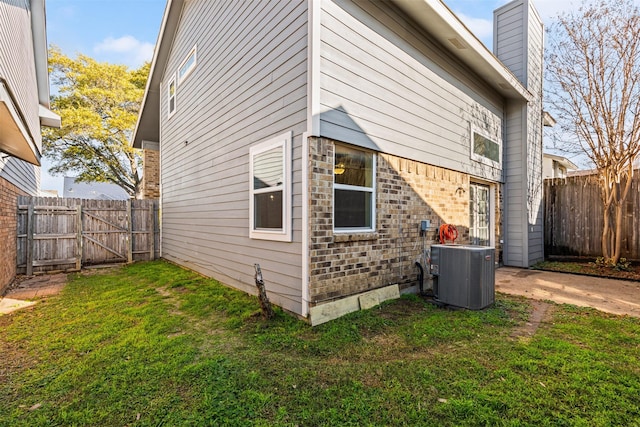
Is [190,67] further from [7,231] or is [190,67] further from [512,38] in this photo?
[512,38]

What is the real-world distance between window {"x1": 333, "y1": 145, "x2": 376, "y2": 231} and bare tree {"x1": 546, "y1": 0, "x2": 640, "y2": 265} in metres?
6.88

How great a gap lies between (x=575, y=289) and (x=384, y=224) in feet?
13.2

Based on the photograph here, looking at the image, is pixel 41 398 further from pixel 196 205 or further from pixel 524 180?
pixel 524 180

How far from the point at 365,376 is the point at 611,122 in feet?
29.2

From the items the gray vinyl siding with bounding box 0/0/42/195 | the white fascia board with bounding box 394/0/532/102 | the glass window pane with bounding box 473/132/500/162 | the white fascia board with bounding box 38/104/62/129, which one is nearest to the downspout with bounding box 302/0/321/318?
the white fascia board with bounding box 394/0/532/102

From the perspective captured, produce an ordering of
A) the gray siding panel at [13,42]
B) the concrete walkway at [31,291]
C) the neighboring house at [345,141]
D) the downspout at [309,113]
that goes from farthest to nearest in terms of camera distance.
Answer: the concrete walkway at [31,291] → the gray siding panel at [13,42] → the neighboring house at [345,141] → the downspout at [309,113]

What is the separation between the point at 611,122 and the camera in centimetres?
741

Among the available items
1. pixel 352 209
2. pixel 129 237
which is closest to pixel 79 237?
pixel 129 237

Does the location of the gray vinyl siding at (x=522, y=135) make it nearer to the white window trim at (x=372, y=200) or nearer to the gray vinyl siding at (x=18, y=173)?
the white window trim at (x=372, y=200)

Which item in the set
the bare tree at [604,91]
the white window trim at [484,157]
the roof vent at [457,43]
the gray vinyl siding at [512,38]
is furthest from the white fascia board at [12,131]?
the bare tree at [604,91]

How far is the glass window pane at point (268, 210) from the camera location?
4406 mm

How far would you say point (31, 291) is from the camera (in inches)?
232

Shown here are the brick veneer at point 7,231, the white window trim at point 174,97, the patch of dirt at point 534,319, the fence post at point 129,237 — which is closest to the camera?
the patch of dirt at point 534,319

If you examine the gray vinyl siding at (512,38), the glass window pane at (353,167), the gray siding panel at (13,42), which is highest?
the gray vinyl siding at (512,38)
